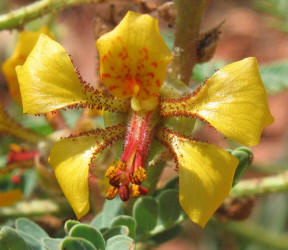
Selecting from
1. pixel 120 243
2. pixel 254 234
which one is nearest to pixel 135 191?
pixel 120 243

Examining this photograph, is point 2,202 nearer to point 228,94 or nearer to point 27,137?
point 27,137

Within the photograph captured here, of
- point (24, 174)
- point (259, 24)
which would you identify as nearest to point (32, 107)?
point (24, 174)

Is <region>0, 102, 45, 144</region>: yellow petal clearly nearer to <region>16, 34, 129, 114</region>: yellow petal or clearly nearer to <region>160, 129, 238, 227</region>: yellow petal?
<region>16, 34, 129, 114</region>: yellow petal

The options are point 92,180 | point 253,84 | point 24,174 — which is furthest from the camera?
point 24,174

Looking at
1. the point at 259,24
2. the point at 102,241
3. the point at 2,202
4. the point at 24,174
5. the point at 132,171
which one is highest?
the point at 132,171

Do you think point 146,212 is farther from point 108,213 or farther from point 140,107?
point 140,107

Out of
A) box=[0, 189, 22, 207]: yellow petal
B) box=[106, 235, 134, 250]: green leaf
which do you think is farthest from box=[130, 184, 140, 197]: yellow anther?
box=[0, 189, 22, 207]: yellow petal
